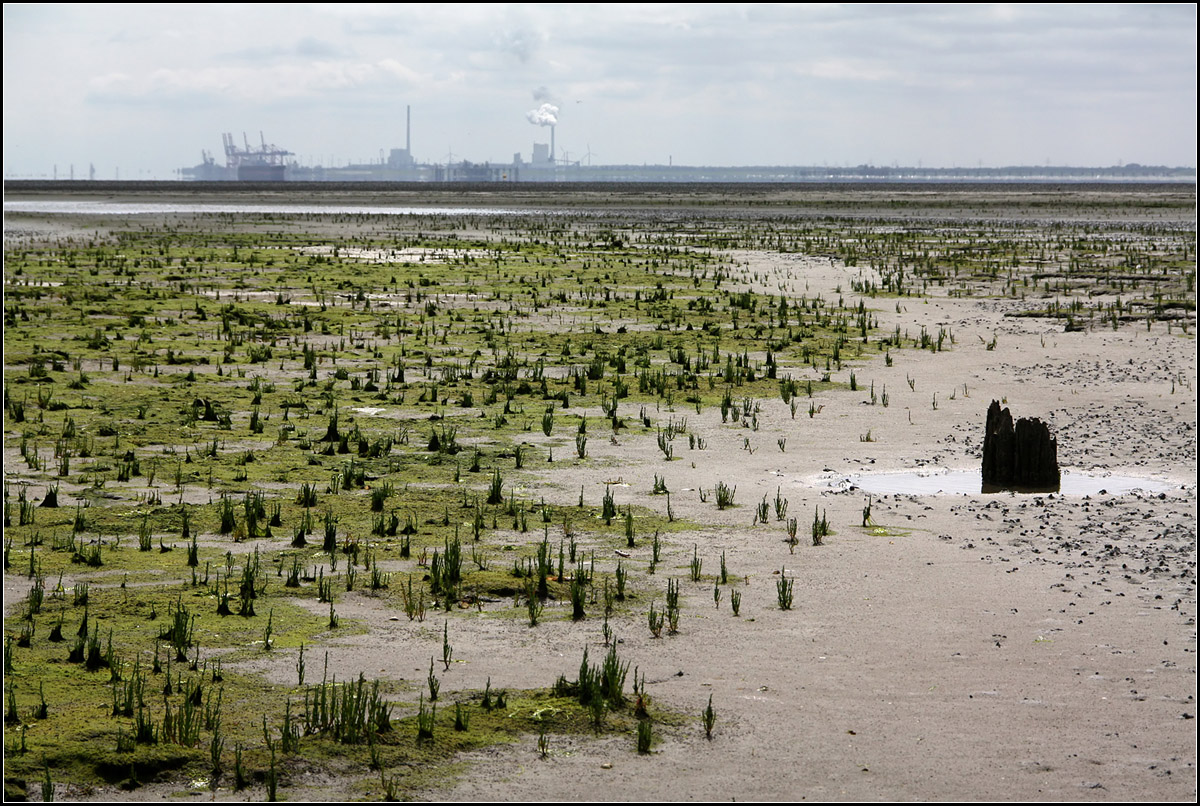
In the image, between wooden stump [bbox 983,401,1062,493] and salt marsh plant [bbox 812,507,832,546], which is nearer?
Answer: salt marsh plant [bbox 812,507,832,546]

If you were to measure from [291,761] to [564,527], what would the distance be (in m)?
5.64

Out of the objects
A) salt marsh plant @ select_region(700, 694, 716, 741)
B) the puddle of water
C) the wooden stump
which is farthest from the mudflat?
the wooden stump

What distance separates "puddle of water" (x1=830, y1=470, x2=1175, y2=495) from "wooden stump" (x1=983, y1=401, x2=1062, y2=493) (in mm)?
163

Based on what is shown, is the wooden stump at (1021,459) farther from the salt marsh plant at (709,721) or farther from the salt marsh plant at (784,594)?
the salt marsh plant at (709,721)

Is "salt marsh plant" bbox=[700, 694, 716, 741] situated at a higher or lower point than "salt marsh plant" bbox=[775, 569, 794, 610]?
lower

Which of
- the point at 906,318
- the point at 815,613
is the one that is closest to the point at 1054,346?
the point at 906,318

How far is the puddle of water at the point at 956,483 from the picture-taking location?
1469 cm

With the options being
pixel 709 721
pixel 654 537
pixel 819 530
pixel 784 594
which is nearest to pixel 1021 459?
pixel 819 530

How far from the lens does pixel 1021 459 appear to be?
14.9m

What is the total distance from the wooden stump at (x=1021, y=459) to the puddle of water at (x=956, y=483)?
0.16m

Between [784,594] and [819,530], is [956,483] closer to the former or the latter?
[819,530]

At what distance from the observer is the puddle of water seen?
48.2 ft

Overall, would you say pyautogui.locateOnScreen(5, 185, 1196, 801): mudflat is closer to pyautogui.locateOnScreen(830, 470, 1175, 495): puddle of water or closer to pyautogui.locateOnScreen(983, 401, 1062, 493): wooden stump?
pyautogui.locateOnScreen(830, 470, 1175, 495): puddle of water

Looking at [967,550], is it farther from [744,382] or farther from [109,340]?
[109,340]
